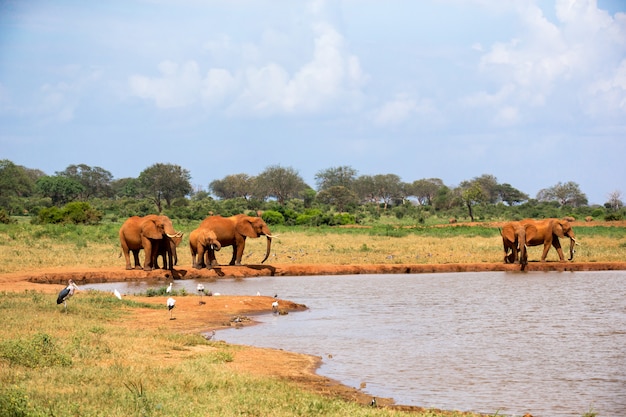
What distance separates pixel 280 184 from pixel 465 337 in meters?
87.5

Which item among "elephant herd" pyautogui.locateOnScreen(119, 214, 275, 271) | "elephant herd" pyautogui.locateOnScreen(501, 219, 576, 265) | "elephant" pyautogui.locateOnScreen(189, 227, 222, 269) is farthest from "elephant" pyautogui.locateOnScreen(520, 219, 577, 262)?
"elephant" pyautogui.locateOnScreen(189, 227, 222, 269)

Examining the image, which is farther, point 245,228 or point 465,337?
point 245,228

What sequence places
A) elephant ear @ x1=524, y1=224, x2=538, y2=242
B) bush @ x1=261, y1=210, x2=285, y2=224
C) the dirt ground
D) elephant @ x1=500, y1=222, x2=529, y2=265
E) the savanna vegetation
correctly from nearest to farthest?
1. the savanna vegetation
2. the dirt ground
3. elephant @ x1=500, y1=222, x2=529, y2=265
4. elephant ear @ x1=524, y1=224, x2=538, y2=242
5. bush @ x1=261, y1=210, x2=285, y2=224

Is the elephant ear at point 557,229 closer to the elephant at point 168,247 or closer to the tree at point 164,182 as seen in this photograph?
the elephant at point 168,247

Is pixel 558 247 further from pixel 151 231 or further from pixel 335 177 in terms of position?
pixel 335 177

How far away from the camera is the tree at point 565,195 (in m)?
102

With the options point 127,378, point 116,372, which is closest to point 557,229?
point 116,372

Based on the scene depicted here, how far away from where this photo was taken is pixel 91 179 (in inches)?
4141

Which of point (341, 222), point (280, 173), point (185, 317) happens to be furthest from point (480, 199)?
point (185, 317)

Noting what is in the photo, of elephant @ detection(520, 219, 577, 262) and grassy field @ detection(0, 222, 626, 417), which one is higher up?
elephant @ detection(520, 219, 577, 262)

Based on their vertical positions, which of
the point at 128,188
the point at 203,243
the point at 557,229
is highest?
the point at 128,188

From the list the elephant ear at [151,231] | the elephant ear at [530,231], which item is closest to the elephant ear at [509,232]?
the elephant ear at [530,231]

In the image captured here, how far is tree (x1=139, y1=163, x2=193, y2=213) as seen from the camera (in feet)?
302

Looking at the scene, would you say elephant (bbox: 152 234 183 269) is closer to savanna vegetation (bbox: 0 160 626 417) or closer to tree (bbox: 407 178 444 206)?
savanna vegetation (bbox: 0 160 626 417)
